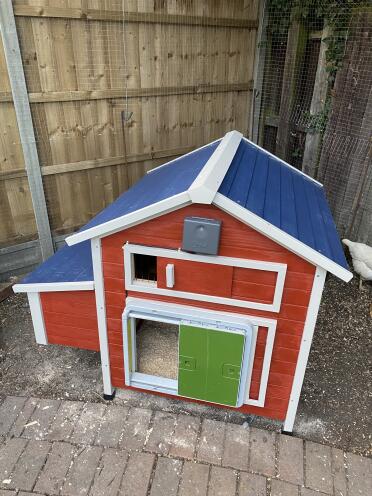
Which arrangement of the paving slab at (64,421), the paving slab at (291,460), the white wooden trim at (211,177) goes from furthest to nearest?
the paving slab at (64,421) → the paving slab at (291,460) → the white wooden trim at (211,177)

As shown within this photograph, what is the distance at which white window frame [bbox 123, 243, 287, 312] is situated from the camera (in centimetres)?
231

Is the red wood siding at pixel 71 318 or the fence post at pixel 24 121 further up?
the fence post at pixel 24 121

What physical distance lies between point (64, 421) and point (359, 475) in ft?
6.72

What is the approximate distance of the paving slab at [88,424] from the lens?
2822 mm

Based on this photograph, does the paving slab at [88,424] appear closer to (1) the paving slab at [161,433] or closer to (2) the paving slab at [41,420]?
(2) the paving slab at [41,420]

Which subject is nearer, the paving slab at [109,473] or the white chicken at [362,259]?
the paving slab at [109,473]

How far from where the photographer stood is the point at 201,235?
7.32ft

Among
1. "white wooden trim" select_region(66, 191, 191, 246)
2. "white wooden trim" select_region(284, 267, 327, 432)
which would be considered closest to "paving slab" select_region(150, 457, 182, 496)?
"white wooden trim" select_region(284, 267, 327, 432)

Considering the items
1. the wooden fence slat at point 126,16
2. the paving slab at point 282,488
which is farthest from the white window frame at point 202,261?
the wooden fence slat at point 126,16

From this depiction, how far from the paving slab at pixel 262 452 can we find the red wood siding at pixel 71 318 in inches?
52.1

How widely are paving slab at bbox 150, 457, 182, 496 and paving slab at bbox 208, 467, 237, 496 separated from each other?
0.22m

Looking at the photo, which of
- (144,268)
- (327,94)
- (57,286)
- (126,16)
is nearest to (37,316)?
(57,286)

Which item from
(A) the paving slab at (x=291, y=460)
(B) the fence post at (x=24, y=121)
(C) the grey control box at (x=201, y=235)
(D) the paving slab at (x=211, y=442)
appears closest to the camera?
(C) the grey control box at (x=201, y=235)

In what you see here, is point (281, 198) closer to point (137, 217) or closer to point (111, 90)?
point (137, 217)
